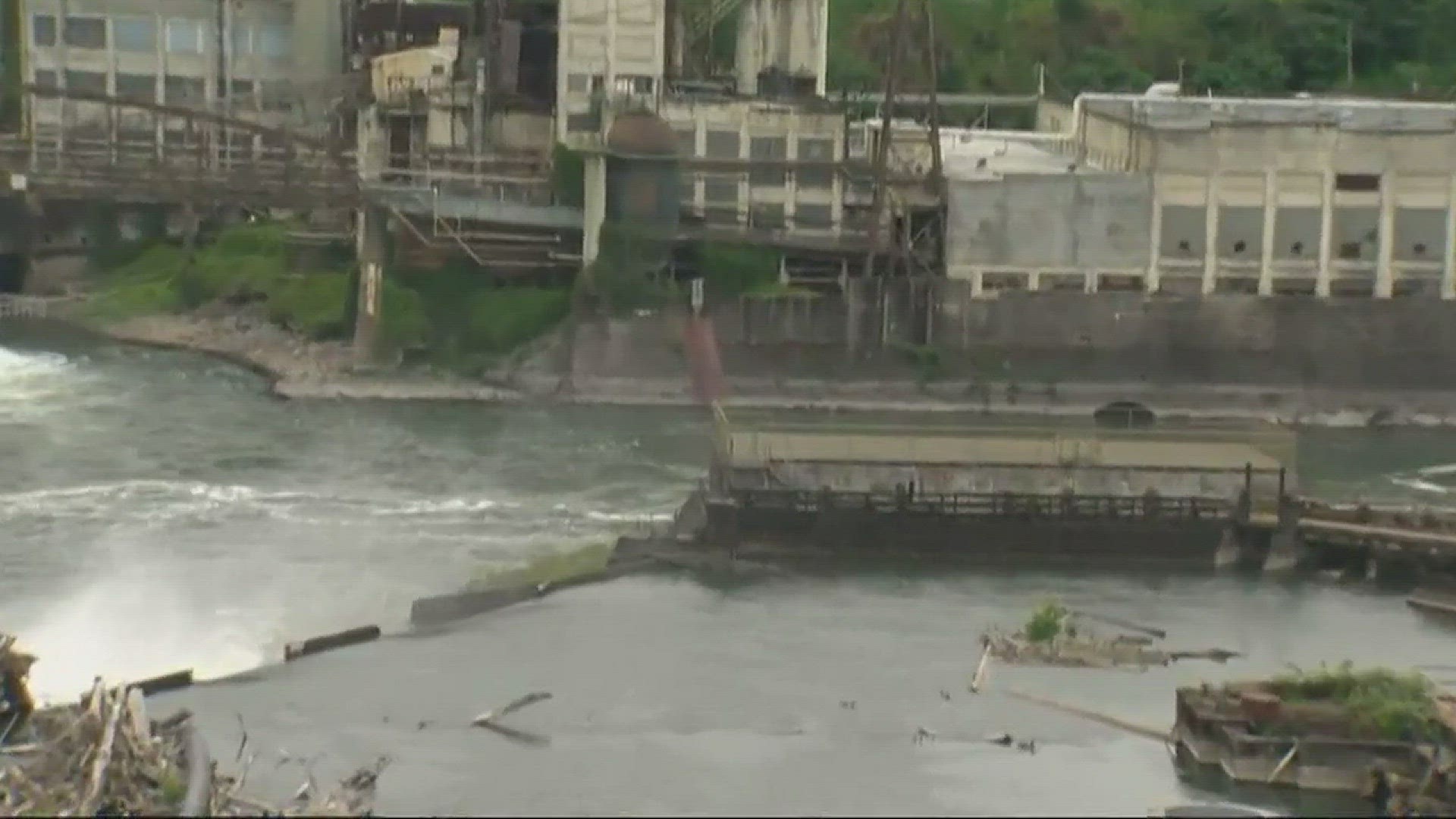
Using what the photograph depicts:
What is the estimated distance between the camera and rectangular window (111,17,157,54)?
267 ft

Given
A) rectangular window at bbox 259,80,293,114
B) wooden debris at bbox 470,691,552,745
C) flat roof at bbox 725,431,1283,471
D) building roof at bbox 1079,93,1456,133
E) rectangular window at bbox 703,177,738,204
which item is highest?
building roof at bbox 1079,93,1456,133

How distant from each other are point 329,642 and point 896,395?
25.1m

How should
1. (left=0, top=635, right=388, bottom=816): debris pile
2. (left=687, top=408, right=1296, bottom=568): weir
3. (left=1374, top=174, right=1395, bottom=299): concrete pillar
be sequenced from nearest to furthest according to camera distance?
(left=0, top=635, right=388, bottom=816): debris pile
(left=687, top=408, right=1296, bottom=568): weir
(left=1374, top=174, right=1395, bottom=299): concrete pillar

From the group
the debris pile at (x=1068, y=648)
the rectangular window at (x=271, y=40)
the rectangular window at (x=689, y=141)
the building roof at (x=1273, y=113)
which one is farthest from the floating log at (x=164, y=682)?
the rectangular window at (x=271, y=40)

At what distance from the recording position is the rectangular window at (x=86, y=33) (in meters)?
81.1

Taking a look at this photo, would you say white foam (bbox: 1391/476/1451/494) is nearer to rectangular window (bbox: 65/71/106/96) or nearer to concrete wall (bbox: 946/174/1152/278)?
concrete wall (bbox: 946/174/1152/278)

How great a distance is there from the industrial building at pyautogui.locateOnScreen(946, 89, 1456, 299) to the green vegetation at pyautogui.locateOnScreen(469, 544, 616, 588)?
67.8 ft

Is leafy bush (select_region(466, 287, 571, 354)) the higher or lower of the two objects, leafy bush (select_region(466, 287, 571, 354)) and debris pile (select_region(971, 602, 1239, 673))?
the higher

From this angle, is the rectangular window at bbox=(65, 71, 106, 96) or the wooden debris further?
the rectangular window at bbox=(65, 71, 106, 96)

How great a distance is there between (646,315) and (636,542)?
1887 centimetres

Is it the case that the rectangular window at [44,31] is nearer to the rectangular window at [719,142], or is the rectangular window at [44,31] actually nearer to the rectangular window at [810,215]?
the rectangular window at [719,142]

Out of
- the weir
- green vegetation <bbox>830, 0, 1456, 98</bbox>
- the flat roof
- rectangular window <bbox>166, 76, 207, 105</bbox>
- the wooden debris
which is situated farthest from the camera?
green vegetation <bbox>830, 0, 1456, 98</bbox>

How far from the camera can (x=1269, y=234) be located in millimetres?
63469

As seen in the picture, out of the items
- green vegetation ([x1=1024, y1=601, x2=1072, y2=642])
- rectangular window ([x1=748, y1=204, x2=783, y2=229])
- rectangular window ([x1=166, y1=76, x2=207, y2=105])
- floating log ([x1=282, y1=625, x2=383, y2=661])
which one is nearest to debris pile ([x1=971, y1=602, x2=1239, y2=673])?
green vegetation ([x1=1024, y1=601, x2=1072, y2=642])
